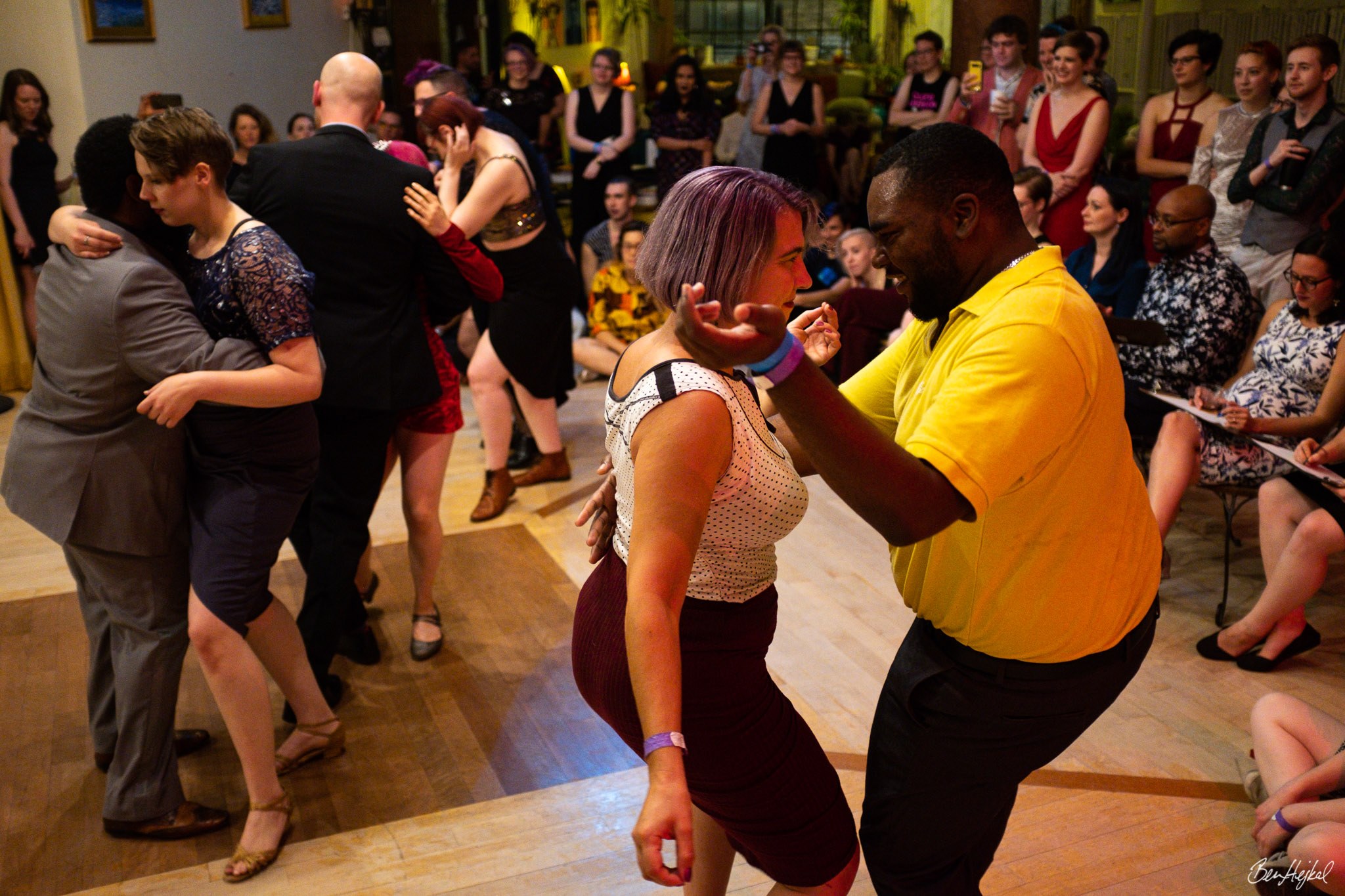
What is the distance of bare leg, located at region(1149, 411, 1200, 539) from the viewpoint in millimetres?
3787

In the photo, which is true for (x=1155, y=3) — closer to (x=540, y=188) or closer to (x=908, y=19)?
(x=908, y=19)

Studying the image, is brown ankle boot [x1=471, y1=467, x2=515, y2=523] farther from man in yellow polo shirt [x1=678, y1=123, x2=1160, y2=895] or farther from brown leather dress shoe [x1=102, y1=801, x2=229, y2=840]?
man in yellow polo shirt [x1=678, y1=123, x2=1160, y2=895]

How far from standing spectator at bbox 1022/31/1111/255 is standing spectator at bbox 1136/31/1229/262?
26 centimetres

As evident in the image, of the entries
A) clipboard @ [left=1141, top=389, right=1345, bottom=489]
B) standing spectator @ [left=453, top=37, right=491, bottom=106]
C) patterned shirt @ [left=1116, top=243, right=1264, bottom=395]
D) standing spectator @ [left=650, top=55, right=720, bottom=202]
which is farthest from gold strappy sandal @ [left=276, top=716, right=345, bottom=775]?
standing spectator @ [left=453, top=37, right=491, bottom=106]

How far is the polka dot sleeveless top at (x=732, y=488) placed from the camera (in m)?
1.57

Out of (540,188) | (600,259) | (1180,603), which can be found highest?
(540,188)

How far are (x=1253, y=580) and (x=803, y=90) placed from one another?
4.50m

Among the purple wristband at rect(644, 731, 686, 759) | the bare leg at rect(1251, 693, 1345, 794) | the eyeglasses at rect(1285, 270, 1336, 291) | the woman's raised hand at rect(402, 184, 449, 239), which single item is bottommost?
the bare leg at rect(1251, 693, 1345, 794)

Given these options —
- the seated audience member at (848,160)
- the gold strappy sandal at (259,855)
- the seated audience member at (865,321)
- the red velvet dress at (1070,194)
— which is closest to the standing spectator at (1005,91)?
the red velvet dress at (1070,194)

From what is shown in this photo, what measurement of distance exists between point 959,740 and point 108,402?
5.88 feet

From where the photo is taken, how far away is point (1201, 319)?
157 inches

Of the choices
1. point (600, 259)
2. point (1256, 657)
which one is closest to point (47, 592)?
point (600, 259)

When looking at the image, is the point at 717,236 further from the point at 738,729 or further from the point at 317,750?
the point at 317,750

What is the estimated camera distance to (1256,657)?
335 centimetres
